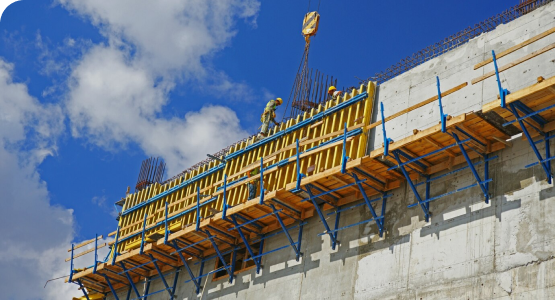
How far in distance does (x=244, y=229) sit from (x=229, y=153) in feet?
14.2

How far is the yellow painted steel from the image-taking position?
75.5ft

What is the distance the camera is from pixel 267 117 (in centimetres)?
2764

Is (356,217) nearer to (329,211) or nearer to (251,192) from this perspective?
(329,211)

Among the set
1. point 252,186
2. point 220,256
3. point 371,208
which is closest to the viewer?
point 371,208

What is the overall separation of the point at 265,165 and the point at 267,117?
8.75ft

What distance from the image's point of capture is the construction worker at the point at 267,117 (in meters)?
27.2

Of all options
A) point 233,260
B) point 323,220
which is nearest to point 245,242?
point 233,260

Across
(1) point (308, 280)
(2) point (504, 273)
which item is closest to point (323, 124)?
(1) point (308, 280)

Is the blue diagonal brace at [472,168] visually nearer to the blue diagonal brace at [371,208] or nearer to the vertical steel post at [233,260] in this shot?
the blue diagonal brace at [371,208]

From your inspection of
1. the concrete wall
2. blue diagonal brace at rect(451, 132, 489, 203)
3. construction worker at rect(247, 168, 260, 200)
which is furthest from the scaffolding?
the concrete wall

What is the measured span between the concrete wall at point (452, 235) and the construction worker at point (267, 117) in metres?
4.94

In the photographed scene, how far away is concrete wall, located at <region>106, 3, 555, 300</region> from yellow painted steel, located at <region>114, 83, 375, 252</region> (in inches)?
38.0

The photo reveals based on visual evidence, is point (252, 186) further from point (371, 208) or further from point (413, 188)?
point (413, 188)

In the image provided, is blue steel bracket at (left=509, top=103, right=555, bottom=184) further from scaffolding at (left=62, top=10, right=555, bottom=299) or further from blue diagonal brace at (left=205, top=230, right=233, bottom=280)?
blue diagonal brace at (left=205, top=230, right=233, bottom=280)
